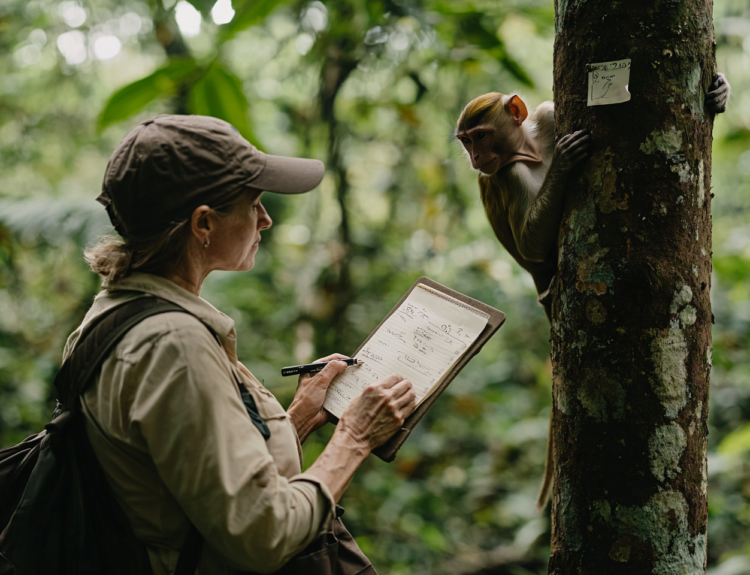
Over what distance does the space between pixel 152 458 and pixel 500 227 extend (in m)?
2.16

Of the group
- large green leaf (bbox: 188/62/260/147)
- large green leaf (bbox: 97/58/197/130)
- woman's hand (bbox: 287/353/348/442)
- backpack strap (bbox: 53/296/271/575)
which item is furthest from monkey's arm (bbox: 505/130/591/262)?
large green leaf (bbox: 97/58/197/130)

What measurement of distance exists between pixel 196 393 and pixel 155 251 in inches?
16.1

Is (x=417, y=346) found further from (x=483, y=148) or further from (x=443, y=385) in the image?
(x=483, y=148)

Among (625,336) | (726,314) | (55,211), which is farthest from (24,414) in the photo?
(726,314)

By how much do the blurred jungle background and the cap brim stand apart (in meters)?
2.28

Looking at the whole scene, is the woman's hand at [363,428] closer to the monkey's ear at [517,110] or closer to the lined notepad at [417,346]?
the lined notepad at [417,346]

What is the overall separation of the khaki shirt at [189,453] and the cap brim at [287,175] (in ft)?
1.13

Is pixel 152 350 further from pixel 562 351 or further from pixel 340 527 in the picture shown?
pixel 562 351

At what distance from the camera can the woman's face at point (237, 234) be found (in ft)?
4.99

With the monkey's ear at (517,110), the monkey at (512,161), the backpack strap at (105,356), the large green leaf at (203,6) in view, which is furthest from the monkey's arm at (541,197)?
the large green leaf at (203,6)

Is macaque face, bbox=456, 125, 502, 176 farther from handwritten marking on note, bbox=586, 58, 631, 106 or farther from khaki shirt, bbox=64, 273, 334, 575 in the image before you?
khaki shirt, bbox=64, 273, 334, 575

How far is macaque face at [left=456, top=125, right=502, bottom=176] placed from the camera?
2.87 m

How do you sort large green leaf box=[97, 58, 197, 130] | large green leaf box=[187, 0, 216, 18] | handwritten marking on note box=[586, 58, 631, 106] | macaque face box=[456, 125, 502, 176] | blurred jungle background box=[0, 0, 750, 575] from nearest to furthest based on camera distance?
handwritten marking on note box=[586, 58, 631, 106]
large green leaf box=[187, 0, 216, 18]
large green leaf box=[97, 58, 197, 130]
macaque face box=[456, 125, 502, 176]
blurred jungle background box=[0, 0, 750, 575]

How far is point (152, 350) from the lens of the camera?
128cm
